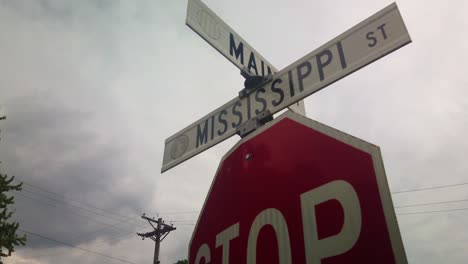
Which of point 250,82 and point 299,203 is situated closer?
point 299,203

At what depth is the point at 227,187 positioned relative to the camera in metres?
1.66

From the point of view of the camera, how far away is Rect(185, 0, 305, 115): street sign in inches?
90.7

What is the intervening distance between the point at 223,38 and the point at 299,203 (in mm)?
1565

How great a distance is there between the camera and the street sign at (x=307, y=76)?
1740mm

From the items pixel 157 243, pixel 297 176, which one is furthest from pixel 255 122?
pixel 157 243

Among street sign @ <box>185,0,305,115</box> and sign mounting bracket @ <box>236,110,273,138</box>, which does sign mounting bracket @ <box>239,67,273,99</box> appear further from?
sign mounting bracket @ <box>236,110,273,138</box>

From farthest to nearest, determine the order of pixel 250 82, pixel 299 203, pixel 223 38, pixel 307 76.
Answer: pixel 223 38, pixel 250 82, pixel 307 76, pixel 299 203

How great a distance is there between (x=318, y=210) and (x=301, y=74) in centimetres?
111

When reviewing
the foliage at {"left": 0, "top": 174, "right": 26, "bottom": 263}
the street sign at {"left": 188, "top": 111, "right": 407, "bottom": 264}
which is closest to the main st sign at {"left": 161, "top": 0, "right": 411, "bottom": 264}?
the street sign at {"left": 188, "top": 111, "right": 407, "bottom": 264}

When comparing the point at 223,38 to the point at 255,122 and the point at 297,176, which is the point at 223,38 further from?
the point at 297,176

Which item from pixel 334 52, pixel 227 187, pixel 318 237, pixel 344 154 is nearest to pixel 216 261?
pixel 227 187

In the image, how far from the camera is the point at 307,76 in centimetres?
196

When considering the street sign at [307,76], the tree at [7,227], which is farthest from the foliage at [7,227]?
the street sign at [307,76]

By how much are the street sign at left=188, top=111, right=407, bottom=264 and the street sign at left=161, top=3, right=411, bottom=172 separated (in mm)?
452
